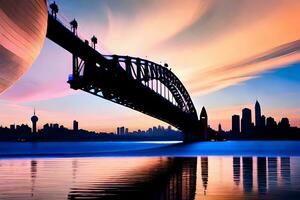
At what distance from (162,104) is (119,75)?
21.8 m

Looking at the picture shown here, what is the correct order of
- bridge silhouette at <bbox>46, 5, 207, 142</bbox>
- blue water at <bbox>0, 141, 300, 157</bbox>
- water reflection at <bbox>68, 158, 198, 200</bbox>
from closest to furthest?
water reflection at <bbox>68, 158, 198, 200</bbox> → bridge silhouette at <bbox>46, 5, 207, 142</bbox> → blue water at <bbox>0, 141, 300, 157</bbox>

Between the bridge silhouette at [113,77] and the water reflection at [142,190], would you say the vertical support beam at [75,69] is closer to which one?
the bridge silhouette at [113,77]

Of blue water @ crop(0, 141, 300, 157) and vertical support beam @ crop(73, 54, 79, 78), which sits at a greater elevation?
vertical support beam @ crop(73, 54, 79, 78)

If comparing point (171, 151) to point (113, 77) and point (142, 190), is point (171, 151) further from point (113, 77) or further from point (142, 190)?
point (142, 190)

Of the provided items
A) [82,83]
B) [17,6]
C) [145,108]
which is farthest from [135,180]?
[145,108]

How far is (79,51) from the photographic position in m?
40.3

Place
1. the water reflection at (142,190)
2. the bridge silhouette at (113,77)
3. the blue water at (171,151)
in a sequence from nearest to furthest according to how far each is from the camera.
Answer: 1. the water reflection at (142,190)
2. the bridge silhouette at (113,77)
3. the blue water at (171,151)

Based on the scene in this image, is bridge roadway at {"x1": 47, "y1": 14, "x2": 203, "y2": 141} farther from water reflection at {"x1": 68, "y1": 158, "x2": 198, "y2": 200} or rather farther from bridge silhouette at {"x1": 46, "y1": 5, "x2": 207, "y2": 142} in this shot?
water reflection at {"x1": 68, "y1": 158, "x2": 198, "y2": 200}

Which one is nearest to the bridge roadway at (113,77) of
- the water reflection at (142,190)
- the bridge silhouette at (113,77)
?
the bridge silhouette at (113,77)

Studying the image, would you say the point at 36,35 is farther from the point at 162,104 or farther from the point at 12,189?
the point at 162,104

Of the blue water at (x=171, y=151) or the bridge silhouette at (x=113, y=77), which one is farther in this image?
the blue water at (x=171, y=151)

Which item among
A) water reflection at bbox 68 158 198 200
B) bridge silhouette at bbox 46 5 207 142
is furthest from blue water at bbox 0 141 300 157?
water reflection at bbox 68 158 198 200

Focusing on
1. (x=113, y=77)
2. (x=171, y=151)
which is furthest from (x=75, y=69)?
(x=171, y=151)

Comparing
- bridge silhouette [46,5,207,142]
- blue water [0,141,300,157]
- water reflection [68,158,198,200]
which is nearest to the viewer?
water reflection [68,158,198,200]
